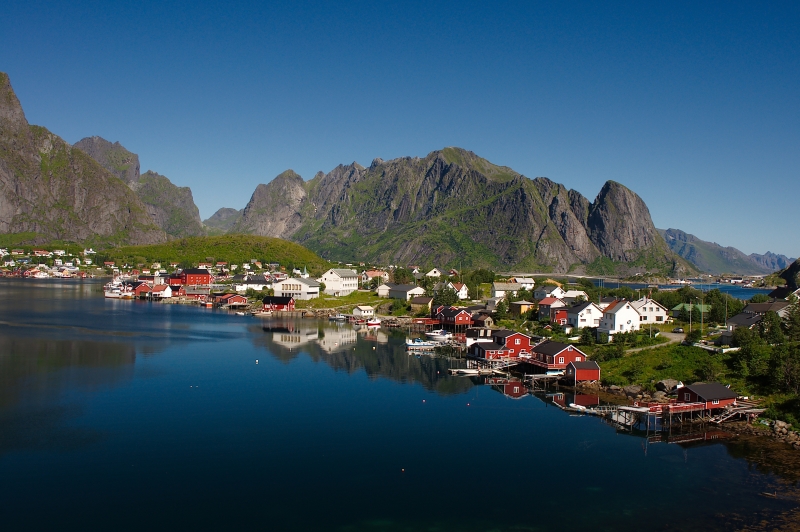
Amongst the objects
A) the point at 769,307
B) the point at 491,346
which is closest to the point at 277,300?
the point at 491,346

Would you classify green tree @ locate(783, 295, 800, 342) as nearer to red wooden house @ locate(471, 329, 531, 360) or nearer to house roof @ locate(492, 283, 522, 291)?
red wooden house @ locate(471, 329, 531, 360)

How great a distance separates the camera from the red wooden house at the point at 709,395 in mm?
24734

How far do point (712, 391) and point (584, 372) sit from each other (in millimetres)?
6623

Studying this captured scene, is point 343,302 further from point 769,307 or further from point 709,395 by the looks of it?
point 709,395

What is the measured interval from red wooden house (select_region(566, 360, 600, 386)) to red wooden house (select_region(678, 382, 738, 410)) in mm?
5229

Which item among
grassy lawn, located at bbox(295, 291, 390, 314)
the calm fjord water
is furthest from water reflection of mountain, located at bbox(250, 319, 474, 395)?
grassy lawn, located at bbox(295, 291, 390, 314)

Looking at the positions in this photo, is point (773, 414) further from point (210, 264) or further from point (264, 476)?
point (210, 264)

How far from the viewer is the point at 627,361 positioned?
1244 inches

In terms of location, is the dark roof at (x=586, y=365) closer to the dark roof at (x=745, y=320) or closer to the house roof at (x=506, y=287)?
the dark roof at (x=745, y=320)

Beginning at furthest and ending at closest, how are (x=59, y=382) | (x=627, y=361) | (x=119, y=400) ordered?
(x=627, y=361), (x=59, y=382), (x=119, y=400)

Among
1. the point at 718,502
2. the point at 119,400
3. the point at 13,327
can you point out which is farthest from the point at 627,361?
the point at 13,327

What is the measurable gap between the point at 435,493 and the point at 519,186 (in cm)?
18930

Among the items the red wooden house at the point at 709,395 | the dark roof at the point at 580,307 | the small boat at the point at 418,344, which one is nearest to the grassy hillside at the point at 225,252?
the small boat at the point at 418,344

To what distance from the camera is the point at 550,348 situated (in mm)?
33781
